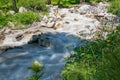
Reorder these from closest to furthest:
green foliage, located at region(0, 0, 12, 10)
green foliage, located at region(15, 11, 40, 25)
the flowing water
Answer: the flowing water → green foliage, located at region(15, 11, 40, 25) → green foliage, located at region(0, 0, 12, 10)

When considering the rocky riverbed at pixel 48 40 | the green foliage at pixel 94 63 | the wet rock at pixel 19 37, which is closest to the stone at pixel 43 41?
the rocky riverbed at pixel 48 40

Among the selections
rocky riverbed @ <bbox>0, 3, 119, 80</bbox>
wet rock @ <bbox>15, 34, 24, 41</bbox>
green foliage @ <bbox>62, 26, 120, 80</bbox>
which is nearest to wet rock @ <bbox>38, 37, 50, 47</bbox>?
rocky riverbed @ <bbox>0, 3, 119, 80</bbox>

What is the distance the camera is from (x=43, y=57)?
37.1 feet

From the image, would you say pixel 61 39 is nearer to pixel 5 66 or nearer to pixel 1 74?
pixel 5 66

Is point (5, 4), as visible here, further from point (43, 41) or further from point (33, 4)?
point (43, 41)

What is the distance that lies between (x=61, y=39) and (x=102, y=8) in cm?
933

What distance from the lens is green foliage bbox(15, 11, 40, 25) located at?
17666 mm

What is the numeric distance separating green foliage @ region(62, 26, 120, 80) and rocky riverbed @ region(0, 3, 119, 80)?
763mm

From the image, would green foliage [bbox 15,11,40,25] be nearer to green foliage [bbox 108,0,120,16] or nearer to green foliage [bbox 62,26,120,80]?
green foliage [bbox 108,0,120,16]

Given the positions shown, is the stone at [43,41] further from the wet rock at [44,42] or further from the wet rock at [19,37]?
the wet rock at [19,37]

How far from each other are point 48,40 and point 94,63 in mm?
8079

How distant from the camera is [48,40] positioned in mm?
13617

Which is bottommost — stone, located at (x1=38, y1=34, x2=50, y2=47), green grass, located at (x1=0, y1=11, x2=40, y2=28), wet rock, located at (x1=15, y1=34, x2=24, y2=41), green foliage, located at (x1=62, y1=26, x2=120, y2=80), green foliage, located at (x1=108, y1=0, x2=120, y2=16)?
green foliage, located at (x1=108, y1=0, x2=120, y2=16)

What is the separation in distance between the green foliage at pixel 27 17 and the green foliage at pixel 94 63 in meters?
11.2
